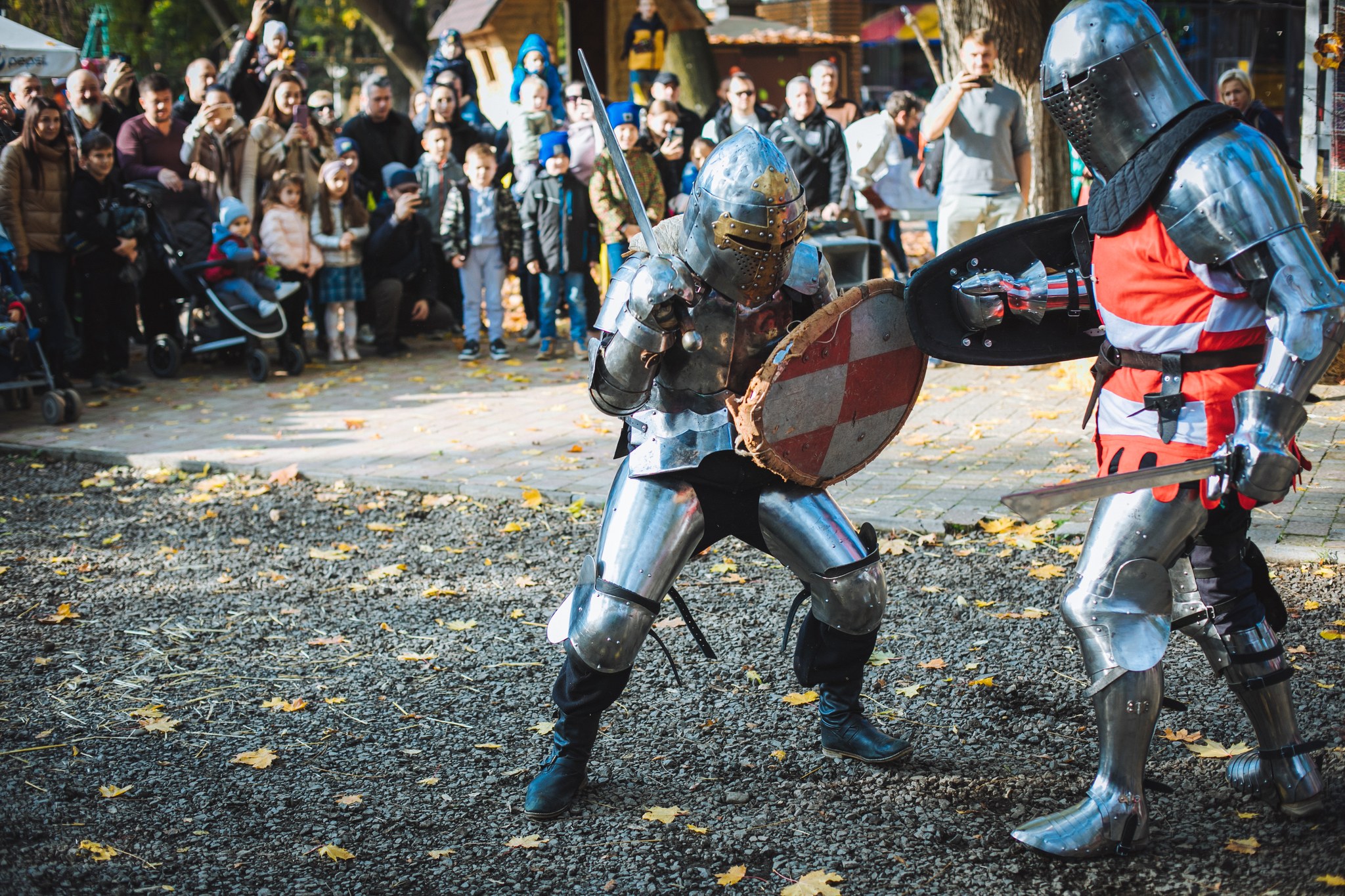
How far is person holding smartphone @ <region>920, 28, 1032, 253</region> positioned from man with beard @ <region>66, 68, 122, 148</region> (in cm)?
617

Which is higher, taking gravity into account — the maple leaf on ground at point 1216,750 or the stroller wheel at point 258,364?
the stroller wheel at point 258,364

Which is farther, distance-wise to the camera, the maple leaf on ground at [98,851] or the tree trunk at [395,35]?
the tree trunk at [395,35]

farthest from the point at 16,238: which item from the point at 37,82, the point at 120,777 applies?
the point at 120,777

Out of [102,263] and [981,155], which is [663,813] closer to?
[981,155]

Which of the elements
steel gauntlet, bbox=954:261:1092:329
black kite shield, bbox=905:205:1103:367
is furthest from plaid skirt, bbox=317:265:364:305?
steel gauntlet, bbox=954:261:1092:329

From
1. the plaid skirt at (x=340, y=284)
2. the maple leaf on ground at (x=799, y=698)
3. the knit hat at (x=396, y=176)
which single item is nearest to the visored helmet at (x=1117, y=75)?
the maple leaf on ground at (x=799, y=698)

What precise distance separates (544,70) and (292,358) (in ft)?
Answer: 13.1

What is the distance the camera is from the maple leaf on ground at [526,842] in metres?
3.23

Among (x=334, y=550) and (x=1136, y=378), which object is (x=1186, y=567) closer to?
(x=1136, y=378)

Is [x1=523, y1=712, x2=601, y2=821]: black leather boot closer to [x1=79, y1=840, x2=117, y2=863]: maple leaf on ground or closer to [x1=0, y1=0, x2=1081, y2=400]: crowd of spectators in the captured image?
[x1=79, y1=840, x2=117, y2=863]: maple leaf on ground

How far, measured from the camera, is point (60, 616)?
5.01m

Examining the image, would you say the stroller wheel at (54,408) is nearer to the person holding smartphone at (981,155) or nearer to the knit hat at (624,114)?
the knit hat at (624,114)

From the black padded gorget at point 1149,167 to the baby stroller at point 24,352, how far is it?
6.97 m

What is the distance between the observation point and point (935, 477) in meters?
6.43
